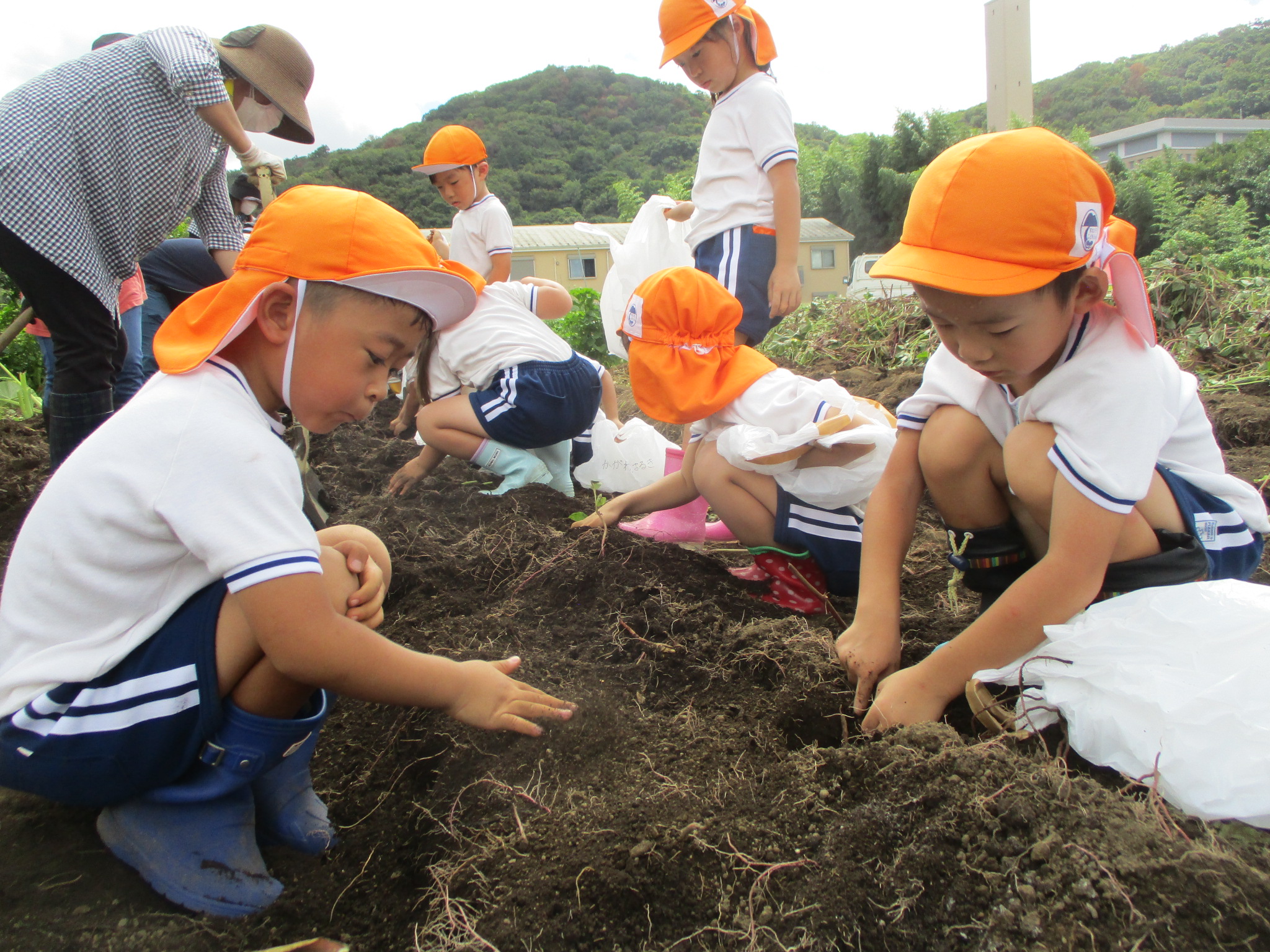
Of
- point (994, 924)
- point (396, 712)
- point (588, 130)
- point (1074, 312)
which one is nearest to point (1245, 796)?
point (994, 924)

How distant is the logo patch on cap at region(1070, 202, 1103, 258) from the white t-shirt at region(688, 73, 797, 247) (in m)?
1.95

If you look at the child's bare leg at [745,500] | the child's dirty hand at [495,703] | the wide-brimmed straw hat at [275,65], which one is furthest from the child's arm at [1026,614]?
the wide-brimmed straw hat at [275,65]

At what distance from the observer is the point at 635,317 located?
7.50ft

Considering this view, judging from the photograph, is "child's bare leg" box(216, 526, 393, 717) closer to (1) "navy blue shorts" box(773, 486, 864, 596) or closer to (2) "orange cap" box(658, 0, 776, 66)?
(1) "navy blue shorts" box(773, 486, 864, 596)

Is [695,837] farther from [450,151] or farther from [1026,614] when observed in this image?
[450,151]

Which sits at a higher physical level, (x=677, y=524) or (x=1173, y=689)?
(x=1173, y=689)

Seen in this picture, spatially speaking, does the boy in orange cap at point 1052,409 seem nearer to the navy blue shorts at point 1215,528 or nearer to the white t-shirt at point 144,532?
the navy blue shorts at point 1215,528

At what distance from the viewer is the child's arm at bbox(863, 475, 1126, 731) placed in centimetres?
120

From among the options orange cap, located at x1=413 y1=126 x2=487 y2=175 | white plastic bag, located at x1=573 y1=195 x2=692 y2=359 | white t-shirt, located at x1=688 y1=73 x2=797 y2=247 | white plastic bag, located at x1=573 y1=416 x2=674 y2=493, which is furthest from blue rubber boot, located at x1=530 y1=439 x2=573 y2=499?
orange cap, located at x1=413 y1=126 x2=487 y2=175

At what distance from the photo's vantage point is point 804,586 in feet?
6.58

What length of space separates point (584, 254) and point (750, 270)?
2615cm

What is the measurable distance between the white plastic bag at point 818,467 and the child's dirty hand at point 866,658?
55 centimetres

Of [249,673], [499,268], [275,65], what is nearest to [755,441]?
[249,673]

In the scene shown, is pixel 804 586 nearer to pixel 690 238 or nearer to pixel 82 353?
pixel 690 238
